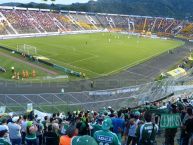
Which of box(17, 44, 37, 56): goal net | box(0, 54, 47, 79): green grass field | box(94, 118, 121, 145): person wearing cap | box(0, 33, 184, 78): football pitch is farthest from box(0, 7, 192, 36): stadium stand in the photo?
box(94, 118, 121, 145): person wearing cap

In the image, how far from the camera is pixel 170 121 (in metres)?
12.4

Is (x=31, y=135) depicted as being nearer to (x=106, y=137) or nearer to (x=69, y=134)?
(x=69, y=134)

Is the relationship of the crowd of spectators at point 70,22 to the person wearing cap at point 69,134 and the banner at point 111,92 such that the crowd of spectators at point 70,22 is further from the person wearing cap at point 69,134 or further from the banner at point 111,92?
the person wearing cap at point 69,134

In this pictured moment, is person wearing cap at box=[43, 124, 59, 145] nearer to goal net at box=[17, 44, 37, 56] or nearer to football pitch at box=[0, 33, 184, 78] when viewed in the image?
football pitch at box=[0, 33, 184, 78]

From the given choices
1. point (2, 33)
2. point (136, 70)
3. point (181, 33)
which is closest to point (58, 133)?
point (136, 70)

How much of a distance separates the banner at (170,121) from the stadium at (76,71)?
13.9 ft

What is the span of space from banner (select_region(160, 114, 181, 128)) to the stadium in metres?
4.23

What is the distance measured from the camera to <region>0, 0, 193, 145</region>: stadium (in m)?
27.6

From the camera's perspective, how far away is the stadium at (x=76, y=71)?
2761 cm

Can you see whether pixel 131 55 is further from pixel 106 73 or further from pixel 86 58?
pixel 106 73

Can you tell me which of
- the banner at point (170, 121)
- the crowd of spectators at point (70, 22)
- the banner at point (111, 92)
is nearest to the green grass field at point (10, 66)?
the banner at point (111, 92)

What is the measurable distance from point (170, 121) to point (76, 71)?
35.3 meters

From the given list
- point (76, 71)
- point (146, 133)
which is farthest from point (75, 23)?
point (146, 133)

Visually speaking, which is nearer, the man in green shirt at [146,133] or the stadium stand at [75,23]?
the man in green shirt at [146,133]
